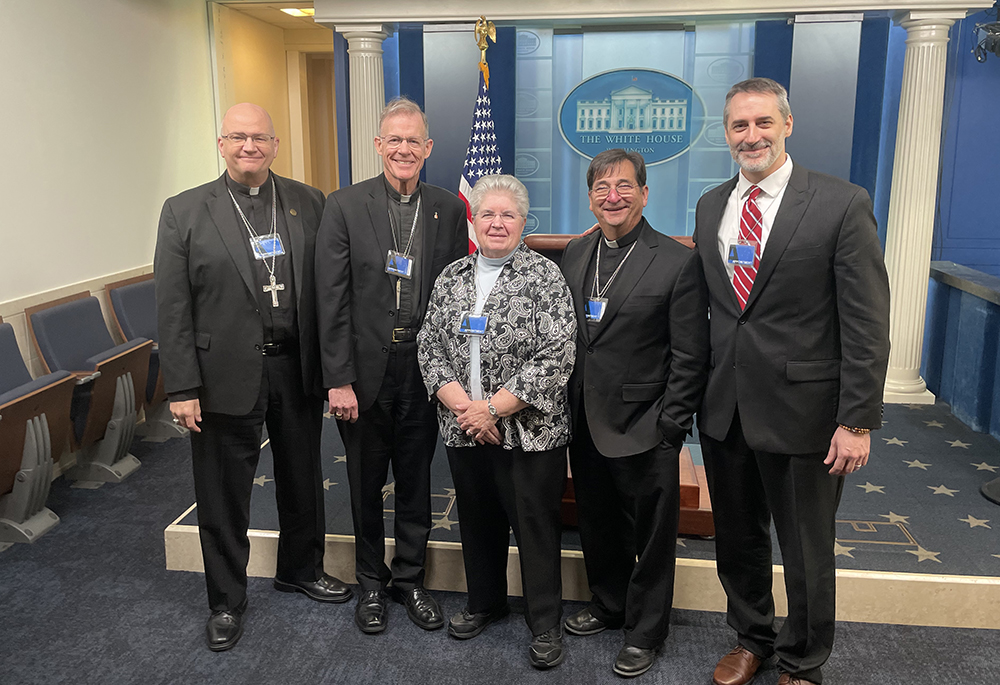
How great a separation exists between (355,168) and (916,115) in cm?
386

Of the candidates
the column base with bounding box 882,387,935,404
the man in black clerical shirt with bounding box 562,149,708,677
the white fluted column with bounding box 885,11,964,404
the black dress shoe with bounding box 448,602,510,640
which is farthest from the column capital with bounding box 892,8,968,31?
the black dress shoe with bounding box 448,602,510,640

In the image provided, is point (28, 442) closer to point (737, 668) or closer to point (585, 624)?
point (585, 624)

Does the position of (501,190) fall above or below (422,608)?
above

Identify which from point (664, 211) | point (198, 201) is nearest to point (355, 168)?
point (664, 211)

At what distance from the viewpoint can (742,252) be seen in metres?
2.24

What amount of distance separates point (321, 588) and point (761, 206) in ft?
6.93

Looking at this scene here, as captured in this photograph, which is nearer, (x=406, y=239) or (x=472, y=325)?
(x=472, y=325)

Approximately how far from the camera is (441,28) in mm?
5625

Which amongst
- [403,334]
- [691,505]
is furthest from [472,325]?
[691,505]

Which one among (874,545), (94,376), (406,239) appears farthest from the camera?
(94,376)

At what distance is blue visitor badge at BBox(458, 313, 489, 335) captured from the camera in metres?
2.46

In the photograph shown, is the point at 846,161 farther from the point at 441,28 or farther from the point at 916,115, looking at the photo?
the point at 441,28

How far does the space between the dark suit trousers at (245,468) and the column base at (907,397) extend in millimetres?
4116

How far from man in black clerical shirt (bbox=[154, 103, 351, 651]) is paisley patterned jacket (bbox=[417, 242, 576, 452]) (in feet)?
1.78
